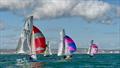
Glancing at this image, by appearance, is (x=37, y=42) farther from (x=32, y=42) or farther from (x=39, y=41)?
(x=32, y=42)

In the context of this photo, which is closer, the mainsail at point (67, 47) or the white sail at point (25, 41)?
the white sail at point (25, 41)

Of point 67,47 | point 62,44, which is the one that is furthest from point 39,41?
point 67,47

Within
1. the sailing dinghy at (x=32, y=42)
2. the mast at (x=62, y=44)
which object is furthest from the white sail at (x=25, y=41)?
the mast at (x=62, y=44)

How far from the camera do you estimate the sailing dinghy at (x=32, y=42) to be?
101m

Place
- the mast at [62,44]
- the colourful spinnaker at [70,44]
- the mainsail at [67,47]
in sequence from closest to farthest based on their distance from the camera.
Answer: the mast at [62,44] → the mainsail at [67,47] → the colourful spinnaker at [70,44]

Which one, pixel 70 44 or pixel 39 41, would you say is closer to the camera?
pixel 39 41

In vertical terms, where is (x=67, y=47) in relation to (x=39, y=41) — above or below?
below

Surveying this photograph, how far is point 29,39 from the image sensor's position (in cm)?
10194

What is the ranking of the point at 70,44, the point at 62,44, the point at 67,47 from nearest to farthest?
1. the point at 62,44
2. the point at 67,47
3. the point at 70,44

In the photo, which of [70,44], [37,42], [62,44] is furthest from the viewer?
[70,44]

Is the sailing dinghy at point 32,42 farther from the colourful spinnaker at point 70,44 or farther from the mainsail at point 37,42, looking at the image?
the colourful spinnaker at point 70,44

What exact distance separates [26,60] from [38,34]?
734 centimetres

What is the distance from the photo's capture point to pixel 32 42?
102000 millimetres

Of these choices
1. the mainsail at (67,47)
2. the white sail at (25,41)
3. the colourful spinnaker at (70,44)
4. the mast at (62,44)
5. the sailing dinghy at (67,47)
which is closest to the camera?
the white sail at (25,41)
